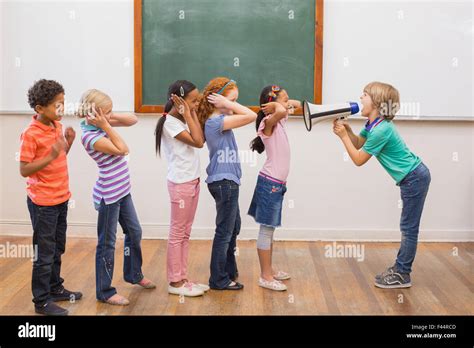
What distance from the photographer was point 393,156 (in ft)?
13.3

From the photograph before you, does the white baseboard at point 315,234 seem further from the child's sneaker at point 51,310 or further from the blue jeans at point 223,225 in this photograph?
the child's sneaker at point 51,310

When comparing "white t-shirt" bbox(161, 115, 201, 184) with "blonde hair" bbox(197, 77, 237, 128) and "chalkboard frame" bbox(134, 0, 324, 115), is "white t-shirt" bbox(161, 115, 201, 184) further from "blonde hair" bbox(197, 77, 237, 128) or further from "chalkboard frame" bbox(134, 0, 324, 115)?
"chalkboard frame" bbox(134, 0, 324, 115)

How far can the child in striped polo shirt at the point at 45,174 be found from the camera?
3.47 m

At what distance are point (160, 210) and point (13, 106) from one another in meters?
1.35

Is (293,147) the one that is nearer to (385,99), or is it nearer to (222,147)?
(385,99)

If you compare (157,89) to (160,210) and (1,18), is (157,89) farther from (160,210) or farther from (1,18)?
(1,18)

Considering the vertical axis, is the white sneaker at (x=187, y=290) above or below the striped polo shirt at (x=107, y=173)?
below

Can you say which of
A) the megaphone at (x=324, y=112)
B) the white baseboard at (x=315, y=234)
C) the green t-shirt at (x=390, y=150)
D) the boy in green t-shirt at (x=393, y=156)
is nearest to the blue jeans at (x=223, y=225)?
the megaphone at (x=324, y=112)

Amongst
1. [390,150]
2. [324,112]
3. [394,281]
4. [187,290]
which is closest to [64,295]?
[187,290]

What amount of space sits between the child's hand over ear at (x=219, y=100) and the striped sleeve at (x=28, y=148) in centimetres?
98

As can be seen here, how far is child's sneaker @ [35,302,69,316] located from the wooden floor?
60 millimetres

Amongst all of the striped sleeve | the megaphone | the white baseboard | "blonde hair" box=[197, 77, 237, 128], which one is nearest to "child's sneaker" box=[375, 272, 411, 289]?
the megaphone

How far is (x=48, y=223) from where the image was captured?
356 centimetres

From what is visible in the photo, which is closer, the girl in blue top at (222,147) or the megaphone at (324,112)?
the girl in blue top at (222,147)
